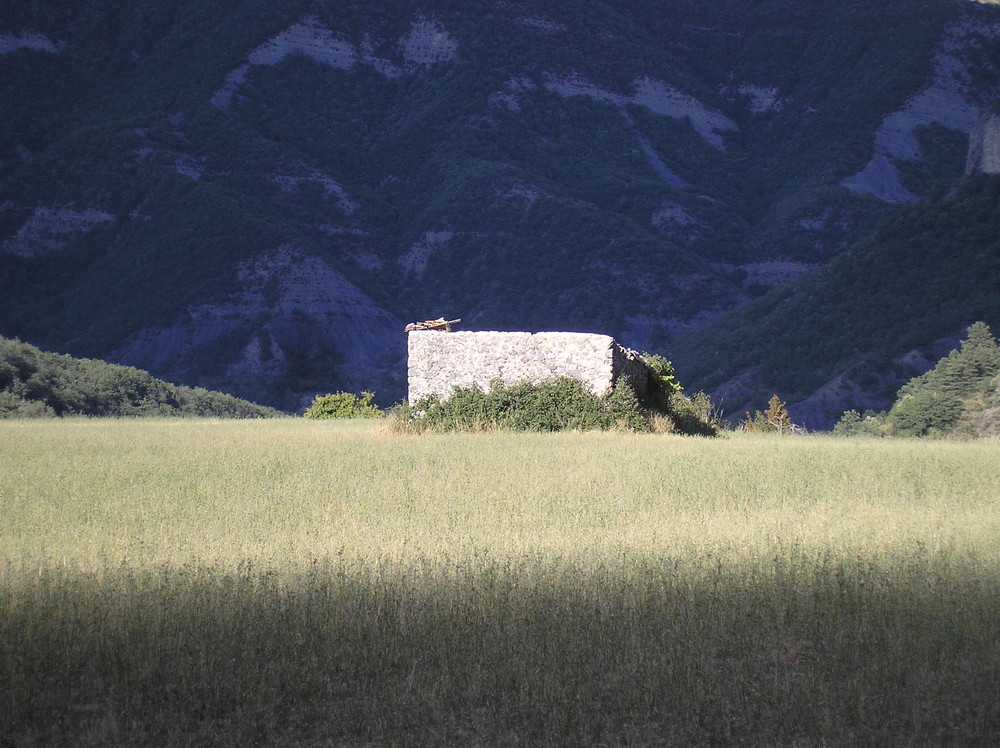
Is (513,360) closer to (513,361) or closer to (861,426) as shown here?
(513,361)

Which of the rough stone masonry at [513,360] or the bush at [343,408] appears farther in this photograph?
the bush at [343,408]

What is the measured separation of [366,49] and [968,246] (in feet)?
252

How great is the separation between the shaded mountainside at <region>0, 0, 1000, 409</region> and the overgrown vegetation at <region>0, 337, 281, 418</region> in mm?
21906

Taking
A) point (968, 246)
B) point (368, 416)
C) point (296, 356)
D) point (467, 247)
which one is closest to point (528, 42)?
point (467, 247)

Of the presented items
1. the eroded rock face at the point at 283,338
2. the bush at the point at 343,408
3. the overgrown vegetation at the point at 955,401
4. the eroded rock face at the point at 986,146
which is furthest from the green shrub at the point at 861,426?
the eroded rock face at the point at 283,338

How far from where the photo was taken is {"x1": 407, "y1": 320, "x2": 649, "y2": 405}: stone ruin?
69.3 ft

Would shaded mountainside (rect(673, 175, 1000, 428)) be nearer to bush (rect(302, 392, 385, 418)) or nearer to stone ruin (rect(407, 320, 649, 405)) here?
bush (rect(302, 392, 385, 418))

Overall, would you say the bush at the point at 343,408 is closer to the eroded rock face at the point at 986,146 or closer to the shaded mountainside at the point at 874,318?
the shaded mountainside at the point at 874,318

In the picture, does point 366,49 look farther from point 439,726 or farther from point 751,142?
point 439,726

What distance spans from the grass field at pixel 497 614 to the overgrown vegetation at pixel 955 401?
1997 cm

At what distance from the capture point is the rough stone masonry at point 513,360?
2112 centimetres

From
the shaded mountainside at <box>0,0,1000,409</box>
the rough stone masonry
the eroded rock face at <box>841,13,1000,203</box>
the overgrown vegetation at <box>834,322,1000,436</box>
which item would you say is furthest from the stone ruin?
the eroded rock face at <box>841,13,1000,203</box>

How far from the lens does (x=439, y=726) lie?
219 inches

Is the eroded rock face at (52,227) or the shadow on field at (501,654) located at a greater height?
the eroded rock face at (52,227)
